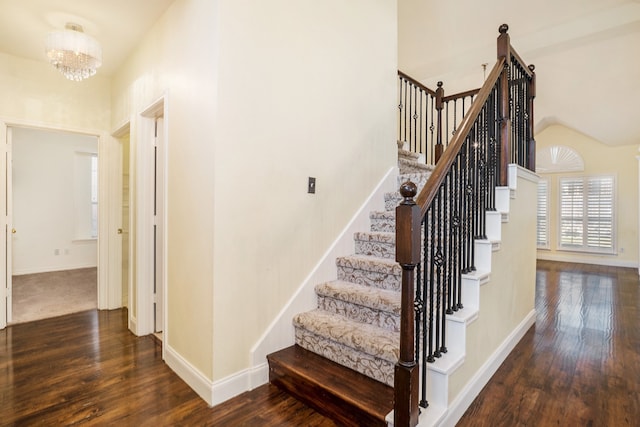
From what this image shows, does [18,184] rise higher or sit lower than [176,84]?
lower

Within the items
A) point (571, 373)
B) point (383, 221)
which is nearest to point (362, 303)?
point (383, 221)

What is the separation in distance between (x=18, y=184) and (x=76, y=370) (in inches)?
205

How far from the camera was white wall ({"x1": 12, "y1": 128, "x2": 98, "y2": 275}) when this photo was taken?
5762mm

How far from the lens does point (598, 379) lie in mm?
2213

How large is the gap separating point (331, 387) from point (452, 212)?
1.19m

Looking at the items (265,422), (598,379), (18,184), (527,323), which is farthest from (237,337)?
(18,184)

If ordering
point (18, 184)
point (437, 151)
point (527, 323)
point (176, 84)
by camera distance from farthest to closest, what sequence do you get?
point (18, 184) → point (437, 151) → point (527, 323) → point (176, 84)

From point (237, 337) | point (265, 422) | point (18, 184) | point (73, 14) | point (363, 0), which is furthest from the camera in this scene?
point (18, 184)

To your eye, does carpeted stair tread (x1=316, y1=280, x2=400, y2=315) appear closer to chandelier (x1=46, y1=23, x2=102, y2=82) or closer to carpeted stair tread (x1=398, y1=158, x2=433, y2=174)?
carpeted stair tread (x1=398, y1=158, x2=433, y2=174)

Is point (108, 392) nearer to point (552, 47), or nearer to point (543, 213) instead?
point (552, 47)

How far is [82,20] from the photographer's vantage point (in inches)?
104

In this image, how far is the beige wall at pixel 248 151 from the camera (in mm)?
1953

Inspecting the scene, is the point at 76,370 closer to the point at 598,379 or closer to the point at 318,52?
the point at 318,52

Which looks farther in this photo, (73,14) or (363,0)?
(363,0)
